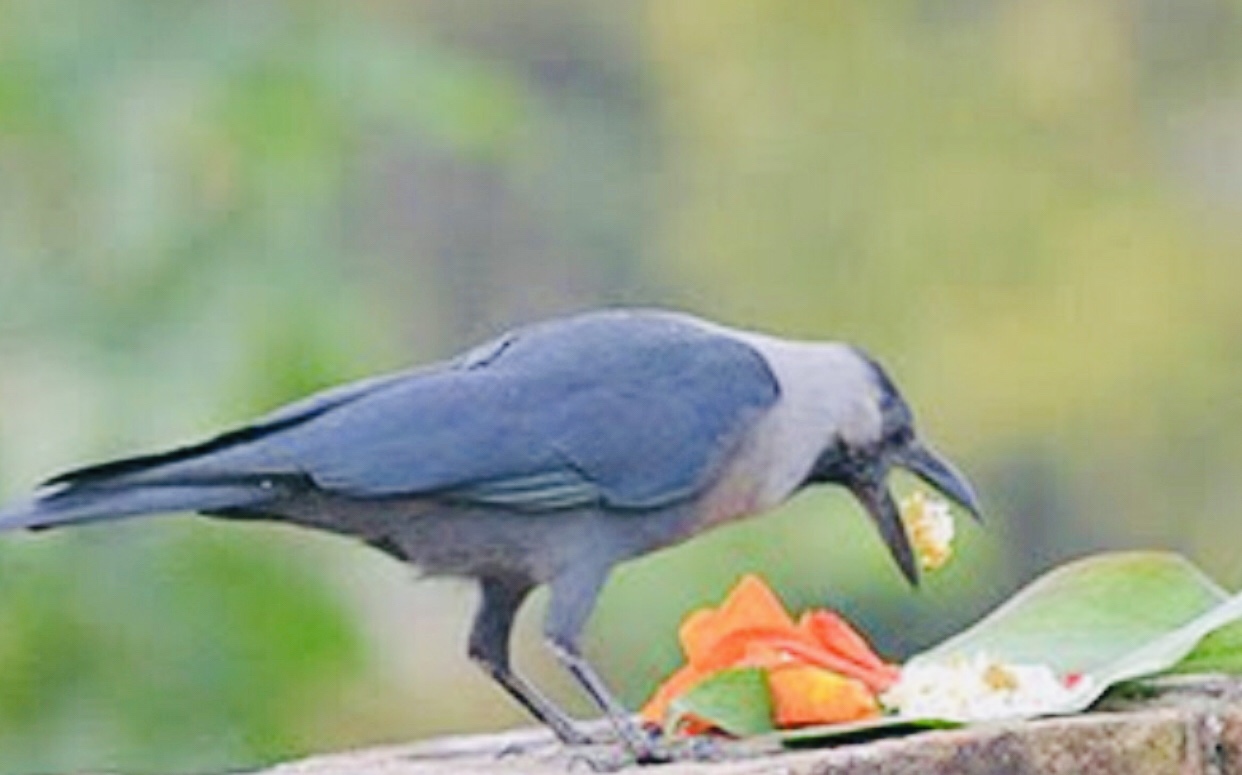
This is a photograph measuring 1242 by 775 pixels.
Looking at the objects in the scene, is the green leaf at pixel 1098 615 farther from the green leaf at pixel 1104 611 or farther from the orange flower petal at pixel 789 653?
the orange flower petal at pixel 789 653

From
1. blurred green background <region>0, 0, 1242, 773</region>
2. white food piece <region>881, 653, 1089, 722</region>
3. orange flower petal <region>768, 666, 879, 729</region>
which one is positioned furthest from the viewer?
blurred green background <region>0, 0, 1242, 773</region>

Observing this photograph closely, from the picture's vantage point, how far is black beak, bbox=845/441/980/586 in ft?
17.0

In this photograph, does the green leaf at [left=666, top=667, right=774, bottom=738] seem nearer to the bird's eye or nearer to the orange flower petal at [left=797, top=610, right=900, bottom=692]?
the orange flower petal at [left=797, top=610, right=900, bottom=692]

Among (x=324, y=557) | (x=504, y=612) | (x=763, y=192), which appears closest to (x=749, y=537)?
(x=324, y=557)

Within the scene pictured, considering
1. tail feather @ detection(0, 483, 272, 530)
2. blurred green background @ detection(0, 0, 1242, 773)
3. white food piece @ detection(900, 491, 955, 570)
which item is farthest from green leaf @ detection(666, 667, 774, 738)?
blurred green background @ detection(0, 0, 1242, 773)

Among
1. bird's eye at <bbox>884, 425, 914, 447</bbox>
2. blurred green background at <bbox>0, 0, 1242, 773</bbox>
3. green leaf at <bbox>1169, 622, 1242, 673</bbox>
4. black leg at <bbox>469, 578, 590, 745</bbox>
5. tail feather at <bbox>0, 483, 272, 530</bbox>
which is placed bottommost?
blurred green background at <bbox>0, 0, 1242, 773</bbox>

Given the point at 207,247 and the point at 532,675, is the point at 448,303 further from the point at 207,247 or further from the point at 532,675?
the point at 207,247

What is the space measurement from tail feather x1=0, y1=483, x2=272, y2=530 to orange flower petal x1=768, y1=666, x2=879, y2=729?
617 mm

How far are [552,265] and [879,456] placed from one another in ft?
30.4

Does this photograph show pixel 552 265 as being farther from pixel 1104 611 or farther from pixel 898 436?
pixel 1104 611

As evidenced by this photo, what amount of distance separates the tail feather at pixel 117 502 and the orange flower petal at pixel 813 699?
62 centimetres

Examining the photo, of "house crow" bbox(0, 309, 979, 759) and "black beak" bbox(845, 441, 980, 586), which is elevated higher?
"house crow" bbox(0, 309, 979, 759)

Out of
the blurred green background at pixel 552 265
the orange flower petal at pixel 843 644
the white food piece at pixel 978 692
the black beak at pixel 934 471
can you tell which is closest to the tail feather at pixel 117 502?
the orange flower petal at pixel 843 644

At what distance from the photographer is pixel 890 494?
5.22 m
